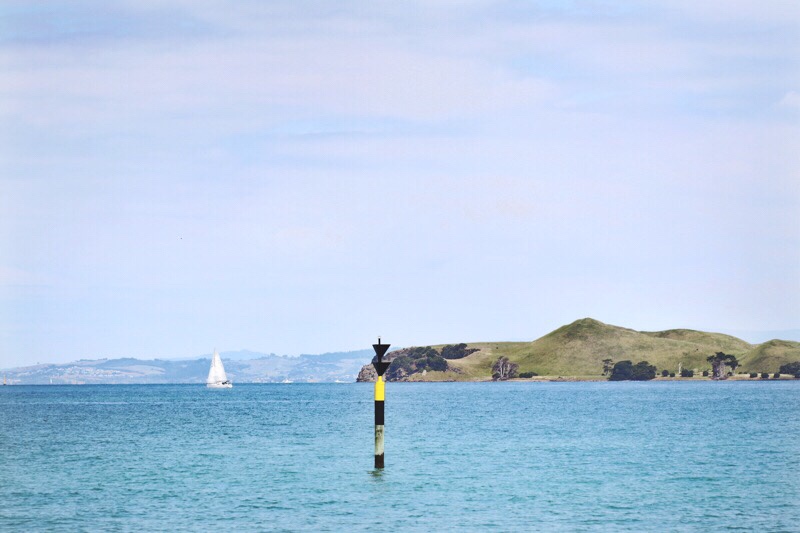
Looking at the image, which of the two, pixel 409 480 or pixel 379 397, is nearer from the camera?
pixel 409 480

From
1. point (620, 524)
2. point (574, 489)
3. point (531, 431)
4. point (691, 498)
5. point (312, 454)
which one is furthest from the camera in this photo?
point (531, 431)

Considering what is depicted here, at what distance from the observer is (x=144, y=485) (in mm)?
55625

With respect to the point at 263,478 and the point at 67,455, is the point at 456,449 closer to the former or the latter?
the point at 263,478

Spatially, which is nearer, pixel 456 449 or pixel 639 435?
pixel 456 449

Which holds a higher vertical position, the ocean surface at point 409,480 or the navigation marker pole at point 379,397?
the navigation marker pole at point 379,397

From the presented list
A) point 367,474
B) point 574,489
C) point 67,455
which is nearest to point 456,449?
point 367,474

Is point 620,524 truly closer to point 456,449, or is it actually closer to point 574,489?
point 574,489

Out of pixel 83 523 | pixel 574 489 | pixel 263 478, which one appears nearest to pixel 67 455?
pixel 263 478

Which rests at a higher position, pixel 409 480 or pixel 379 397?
pixel 379 397

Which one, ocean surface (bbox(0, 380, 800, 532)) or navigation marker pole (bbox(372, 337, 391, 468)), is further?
navigation marker pole (bbox(372, 337, 391, 468))

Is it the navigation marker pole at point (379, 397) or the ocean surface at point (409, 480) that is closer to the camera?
the ocean surface at point (409, 480)

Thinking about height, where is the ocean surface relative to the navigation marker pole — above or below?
below

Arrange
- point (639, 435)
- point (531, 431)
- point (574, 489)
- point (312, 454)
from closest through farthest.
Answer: point (574, 489) < point (312, 454) < point (639, 435) < point (531, 431)

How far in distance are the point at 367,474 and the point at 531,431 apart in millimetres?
44073
